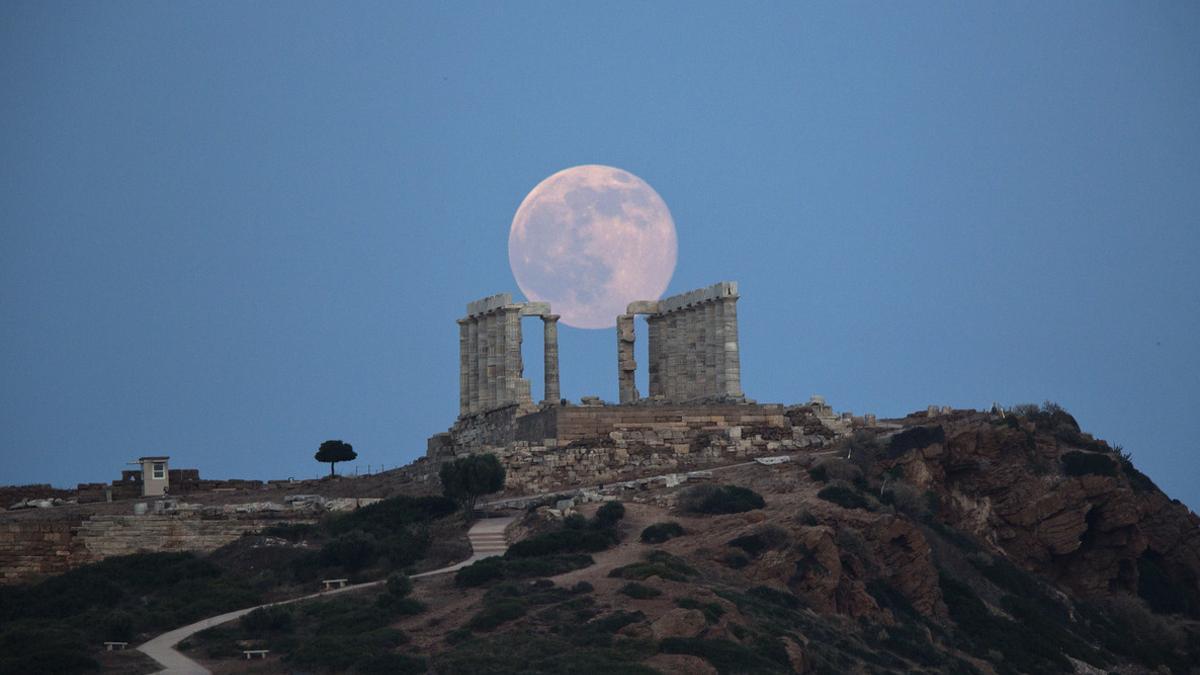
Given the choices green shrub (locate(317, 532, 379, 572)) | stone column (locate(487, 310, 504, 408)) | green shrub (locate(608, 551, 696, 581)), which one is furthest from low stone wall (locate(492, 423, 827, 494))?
green shrub (locate(608, 551, 696, 581))

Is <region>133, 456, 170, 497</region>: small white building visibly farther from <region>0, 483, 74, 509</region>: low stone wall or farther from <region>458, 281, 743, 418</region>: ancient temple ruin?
<region>458, 281, 743, 418</region>: ancient temple ruin

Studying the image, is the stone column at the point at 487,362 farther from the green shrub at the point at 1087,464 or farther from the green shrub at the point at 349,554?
the green shrub at the point at 1087,464

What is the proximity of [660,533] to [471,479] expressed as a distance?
10.7m

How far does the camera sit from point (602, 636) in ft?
168

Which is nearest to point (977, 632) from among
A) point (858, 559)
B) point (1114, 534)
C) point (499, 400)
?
A: point (858, 559)

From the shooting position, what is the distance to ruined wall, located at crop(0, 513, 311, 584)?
65.8 meters

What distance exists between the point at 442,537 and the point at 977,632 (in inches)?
707

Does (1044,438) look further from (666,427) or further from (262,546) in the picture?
(262,546)

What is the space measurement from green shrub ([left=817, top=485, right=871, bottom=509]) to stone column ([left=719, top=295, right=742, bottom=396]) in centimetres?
1779

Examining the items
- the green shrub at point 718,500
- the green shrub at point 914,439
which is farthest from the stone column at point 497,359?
the green shrub at point 718,500

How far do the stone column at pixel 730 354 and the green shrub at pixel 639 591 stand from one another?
1210 inches

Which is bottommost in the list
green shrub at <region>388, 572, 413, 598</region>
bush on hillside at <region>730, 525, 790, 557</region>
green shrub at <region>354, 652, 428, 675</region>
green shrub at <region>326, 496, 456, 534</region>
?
green shrub at <region>354, 652, 428, 675</region>

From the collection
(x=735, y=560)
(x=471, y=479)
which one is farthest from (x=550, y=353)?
(x=735, y=560)

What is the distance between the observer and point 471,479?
2815 inches
